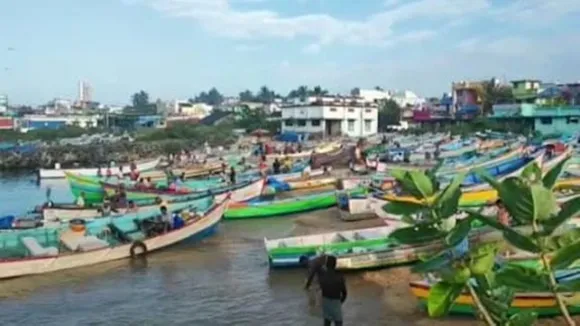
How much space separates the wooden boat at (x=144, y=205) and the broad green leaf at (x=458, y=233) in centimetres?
2095

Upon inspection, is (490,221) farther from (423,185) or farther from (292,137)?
(292,137)

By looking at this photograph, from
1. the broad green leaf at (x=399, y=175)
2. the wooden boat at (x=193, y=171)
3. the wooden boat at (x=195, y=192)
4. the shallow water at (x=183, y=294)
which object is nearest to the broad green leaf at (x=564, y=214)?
the broad green leaf at (x=399, y=175)

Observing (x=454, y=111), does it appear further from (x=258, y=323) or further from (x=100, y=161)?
(x=258, y=323)

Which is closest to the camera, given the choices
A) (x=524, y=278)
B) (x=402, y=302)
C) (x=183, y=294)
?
(x=524, y=278)

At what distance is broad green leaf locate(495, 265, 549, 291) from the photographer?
225 cm

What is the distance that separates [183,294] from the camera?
1598 cm

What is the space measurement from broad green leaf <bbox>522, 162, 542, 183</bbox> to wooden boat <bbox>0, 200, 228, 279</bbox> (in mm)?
17092

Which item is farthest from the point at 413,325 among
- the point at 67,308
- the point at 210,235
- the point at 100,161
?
the point at 100,161

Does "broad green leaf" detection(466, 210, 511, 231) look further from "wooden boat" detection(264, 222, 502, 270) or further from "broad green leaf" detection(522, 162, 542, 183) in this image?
"wooden boat" detection(264, 222, 502, 270)

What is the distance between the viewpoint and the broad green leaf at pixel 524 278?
2.25m

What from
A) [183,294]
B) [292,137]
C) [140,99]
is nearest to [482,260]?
[183,294]

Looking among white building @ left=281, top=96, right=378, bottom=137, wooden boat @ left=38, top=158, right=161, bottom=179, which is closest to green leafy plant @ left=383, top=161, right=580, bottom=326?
wooden boat @ left=38, top=158, right=161, bottom=179

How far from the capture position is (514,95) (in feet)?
257

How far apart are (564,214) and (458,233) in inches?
15.4
